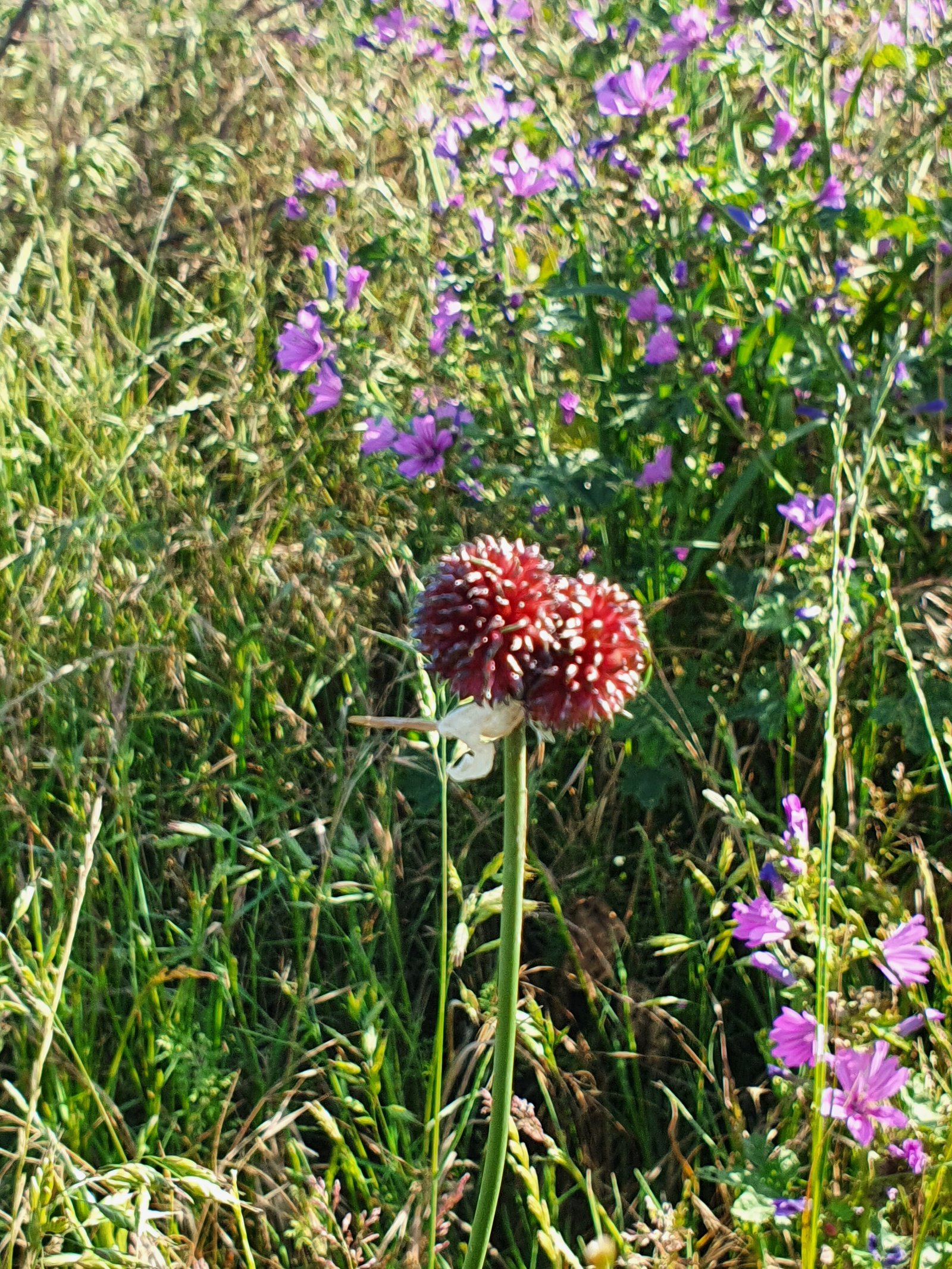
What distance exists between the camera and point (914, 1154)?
1079 millimetres

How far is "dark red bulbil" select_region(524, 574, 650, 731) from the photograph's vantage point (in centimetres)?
83

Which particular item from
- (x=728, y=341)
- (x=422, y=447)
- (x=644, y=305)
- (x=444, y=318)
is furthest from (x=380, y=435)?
(x=728, y=341)

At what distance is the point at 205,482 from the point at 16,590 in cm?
43

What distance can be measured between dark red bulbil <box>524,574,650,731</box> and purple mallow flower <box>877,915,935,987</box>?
1.42ft

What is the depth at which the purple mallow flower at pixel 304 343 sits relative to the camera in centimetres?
194

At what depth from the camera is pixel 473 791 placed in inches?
64.9

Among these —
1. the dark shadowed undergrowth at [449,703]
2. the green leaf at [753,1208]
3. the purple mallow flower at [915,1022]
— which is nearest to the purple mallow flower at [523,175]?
the dark shadowed undergrowth at [449,703]

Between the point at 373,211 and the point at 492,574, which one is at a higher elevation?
the point at 373,211

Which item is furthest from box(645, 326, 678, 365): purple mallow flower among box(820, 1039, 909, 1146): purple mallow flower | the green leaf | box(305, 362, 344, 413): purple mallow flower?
the green leaf

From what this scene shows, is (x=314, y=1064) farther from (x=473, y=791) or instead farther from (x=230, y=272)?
(x=230, y=272)

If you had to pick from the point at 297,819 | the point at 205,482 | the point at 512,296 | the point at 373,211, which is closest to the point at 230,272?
the point at 373,211

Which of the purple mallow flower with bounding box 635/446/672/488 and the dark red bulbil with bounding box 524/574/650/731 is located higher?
the dark red bulbil with bounding box 524/574/650/731

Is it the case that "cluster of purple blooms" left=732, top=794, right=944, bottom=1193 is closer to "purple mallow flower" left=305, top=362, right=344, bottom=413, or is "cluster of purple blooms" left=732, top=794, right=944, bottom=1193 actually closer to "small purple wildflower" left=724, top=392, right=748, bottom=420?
"small purple wildflower" left=724, top=392, right=748, bottom=420

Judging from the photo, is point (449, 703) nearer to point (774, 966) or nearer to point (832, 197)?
point (774, 966)
